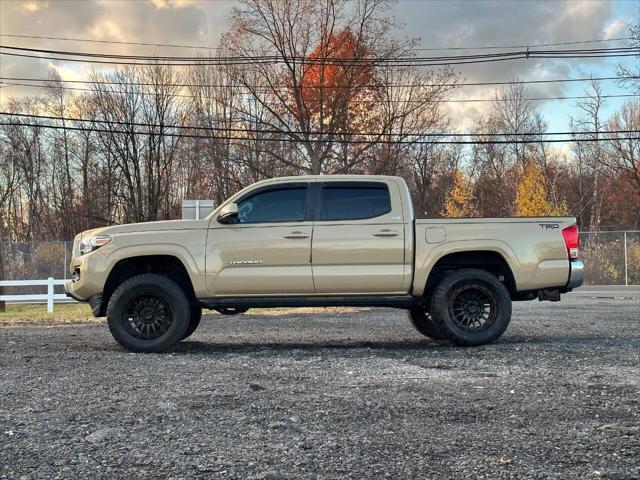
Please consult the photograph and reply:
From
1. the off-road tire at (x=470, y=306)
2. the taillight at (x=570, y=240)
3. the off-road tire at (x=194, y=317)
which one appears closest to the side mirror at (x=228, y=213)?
the off-road tire at (x=194, y=317)

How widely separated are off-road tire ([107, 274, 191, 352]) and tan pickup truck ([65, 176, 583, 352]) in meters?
0.01

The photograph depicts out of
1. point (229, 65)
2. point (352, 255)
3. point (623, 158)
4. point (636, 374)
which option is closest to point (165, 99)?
point (229, 65)

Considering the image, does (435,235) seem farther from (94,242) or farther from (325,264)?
(94,242)

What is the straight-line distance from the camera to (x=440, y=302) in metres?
7.29

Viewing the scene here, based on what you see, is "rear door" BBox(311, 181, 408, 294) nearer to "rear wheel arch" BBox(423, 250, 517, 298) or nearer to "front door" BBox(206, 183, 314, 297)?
"front door" BBox(206, 183, 314, 297)

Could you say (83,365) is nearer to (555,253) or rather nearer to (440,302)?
(440,302)

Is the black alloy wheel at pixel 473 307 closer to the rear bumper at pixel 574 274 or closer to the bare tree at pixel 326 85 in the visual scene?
the rear bumper at pixel 574 274

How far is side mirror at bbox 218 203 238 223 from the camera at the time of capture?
732cm

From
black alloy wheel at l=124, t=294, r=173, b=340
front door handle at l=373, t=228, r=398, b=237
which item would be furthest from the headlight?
front door handle at l=373, t=228, r=398, b=237

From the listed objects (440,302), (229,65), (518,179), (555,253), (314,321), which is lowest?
(314,321)

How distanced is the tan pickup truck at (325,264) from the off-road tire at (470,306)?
0.01 meters

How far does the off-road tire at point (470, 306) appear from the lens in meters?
7.30

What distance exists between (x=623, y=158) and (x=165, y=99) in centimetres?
3093

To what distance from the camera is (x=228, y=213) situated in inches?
288
